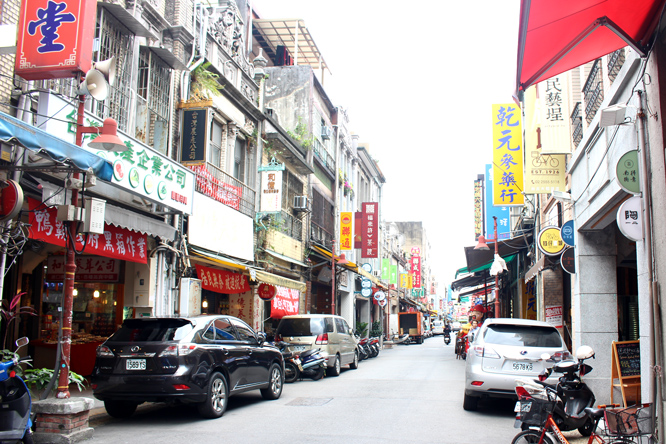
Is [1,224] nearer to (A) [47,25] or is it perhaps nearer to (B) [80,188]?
(B) [80,188]

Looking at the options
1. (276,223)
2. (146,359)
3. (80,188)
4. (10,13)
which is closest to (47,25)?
(10,13)

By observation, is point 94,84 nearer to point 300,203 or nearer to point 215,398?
point 215,398

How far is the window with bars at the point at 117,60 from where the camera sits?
12471 millimetres

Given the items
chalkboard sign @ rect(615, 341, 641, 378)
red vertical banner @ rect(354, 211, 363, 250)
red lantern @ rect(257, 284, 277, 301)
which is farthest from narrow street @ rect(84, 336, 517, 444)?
red vertical banner @ rect(354, 211, 363, 250)

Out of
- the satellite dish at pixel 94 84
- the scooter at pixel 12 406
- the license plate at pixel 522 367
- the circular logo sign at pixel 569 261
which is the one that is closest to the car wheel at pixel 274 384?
the license plate at pixel 522 367

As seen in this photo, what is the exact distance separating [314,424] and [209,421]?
1.68 metres

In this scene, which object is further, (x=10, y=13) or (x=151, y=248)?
(x=151, y=248)

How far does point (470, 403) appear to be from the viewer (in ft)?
33.5

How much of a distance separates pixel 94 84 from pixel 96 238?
3.86 m

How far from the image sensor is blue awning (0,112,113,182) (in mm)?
6840

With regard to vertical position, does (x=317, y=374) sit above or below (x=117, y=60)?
below

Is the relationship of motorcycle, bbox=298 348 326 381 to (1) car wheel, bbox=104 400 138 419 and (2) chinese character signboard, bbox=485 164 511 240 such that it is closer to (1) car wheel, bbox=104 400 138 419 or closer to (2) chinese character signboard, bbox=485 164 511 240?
(1) car wheel, bbox=104 400 138 419

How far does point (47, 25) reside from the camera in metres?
9.09

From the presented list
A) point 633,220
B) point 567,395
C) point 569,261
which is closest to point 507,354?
point 567,395
